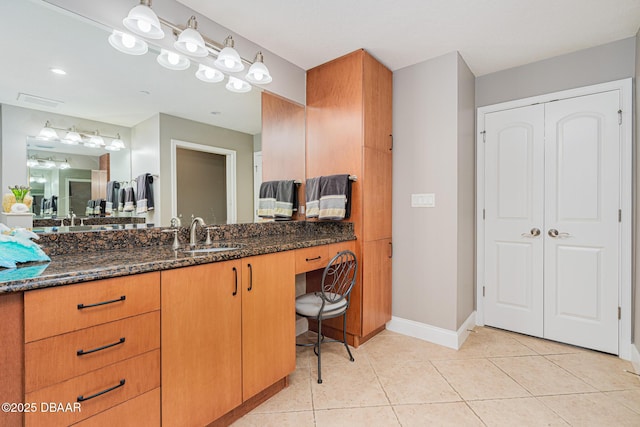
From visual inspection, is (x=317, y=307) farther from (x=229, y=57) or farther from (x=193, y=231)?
(x=229, y=57)

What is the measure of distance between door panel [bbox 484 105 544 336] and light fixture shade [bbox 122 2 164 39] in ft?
9.31

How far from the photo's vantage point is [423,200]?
103 inches

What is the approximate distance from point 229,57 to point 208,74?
0.26 m

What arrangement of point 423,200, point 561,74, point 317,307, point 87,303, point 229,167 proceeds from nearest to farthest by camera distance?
point 87,303
point 317,307
point 229,167
point 561,74
point 423,200

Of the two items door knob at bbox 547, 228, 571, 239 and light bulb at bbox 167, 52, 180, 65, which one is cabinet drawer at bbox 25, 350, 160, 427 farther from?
door knob at bbox 547, 228, 571, 239

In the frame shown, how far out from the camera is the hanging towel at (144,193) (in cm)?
187

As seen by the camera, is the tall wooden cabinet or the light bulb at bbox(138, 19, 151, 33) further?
the tall wooden cabinet

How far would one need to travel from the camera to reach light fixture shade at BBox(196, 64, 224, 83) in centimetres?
205

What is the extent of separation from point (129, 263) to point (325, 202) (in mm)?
1544

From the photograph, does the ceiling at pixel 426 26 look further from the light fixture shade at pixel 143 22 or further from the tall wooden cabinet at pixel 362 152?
the light fixture shade at pixel 143 22

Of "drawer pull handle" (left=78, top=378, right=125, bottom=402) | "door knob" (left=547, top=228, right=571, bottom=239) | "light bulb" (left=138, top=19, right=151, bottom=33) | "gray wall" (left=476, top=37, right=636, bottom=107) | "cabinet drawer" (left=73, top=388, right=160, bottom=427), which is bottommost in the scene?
"cabinet drawer" (left=73, top=388, right=160, bottom=427)

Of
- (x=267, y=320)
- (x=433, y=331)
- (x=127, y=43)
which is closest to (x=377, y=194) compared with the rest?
(x=433, y=331)

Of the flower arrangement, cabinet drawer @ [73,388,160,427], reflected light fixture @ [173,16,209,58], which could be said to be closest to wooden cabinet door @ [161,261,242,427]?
cabinet drawer @ [73,388,160,427]

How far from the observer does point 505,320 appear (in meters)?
2.78
